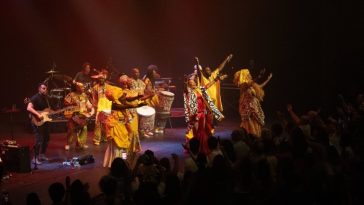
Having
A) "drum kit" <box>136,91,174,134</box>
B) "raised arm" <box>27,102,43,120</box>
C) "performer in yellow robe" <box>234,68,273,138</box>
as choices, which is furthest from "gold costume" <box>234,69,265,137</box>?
"raised arm" <box>27,102,43,120</box>

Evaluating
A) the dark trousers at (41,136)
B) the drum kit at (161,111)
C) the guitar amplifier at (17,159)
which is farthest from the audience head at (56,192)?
the drum kit at (161,111)

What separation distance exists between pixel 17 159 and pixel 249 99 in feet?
19.8

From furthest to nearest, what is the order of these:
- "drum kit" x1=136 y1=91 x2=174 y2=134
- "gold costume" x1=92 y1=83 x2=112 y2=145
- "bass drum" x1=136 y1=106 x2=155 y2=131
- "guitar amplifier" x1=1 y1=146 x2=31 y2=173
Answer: "drum kit" x1=136 y1=91 x2=174 y2=134 → "bass drum" x1=136 y1=106 x2=155 y2=131 → "gold costume" x1=92 y1=83 x2=112 y2=145 → "guitar amplifier" x1=1 y1=146 x2=31 y2=173

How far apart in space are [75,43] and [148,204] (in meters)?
17.9

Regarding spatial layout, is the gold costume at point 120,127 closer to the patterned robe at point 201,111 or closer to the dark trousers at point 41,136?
the patterned robe at point 201,111

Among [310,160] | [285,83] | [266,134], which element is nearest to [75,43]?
[285,83]

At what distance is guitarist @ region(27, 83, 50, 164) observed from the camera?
12306mm

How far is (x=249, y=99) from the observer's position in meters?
13.7

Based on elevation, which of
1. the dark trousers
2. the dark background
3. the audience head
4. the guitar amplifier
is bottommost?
the audience head

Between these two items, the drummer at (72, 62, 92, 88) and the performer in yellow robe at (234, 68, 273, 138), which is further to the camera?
the drummer at (72, 62, 92, 88)

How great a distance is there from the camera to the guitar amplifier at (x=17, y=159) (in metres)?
11.6

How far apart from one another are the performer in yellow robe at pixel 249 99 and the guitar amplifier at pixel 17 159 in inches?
223

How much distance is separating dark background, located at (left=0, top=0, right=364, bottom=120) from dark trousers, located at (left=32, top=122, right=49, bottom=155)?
376 inches

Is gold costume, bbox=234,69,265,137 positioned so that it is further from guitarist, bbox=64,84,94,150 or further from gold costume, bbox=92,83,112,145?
guitarist, bbox=64,84,94,150
